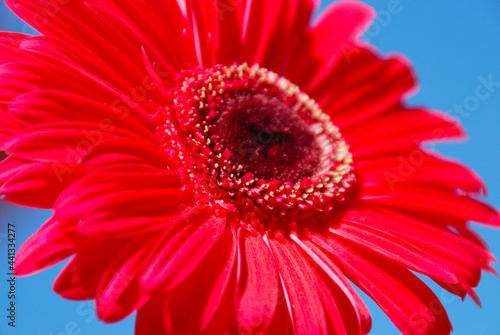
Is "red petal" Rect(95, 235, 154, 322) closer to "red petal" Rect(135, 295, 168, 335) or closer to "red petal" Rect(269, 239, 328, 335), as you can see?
"red petal" Rect(135, 295, 168, 335)

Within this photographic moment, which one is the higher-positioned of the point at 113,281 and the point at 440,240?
the point at 440,240

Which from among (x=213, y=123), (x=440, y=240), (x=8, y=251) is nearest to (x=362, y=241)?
(x=440, y=240)

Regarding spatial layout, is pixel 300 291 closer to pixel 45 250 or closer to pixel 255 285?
pixel 255 285

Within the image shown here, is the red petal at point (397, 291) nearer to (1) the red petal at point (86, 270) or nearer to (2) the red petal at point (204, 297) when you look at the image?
(2) the red petal at point (204, 297)

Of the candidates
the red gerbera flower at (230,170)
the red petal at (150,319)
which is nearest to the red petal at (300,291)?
the red gerbera flower at (230,170)

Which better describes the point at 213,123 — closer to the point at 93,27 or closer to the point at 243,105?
the point at 243,105

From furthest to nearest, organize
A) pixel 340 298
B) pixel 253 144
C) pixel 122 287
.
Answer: pixel 253 144, pixel 340 298, pixel 122 287

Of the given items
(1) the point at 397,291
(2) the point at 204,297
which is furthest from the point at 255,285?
(1) the point at 397,291

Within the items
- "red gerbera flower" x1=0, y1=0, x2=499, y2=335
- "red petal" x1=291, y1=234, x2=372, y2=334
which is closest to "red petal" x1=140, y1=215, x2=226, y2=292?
"red gerbera flower" x1=0, y1=0, x2=499, y2=335
